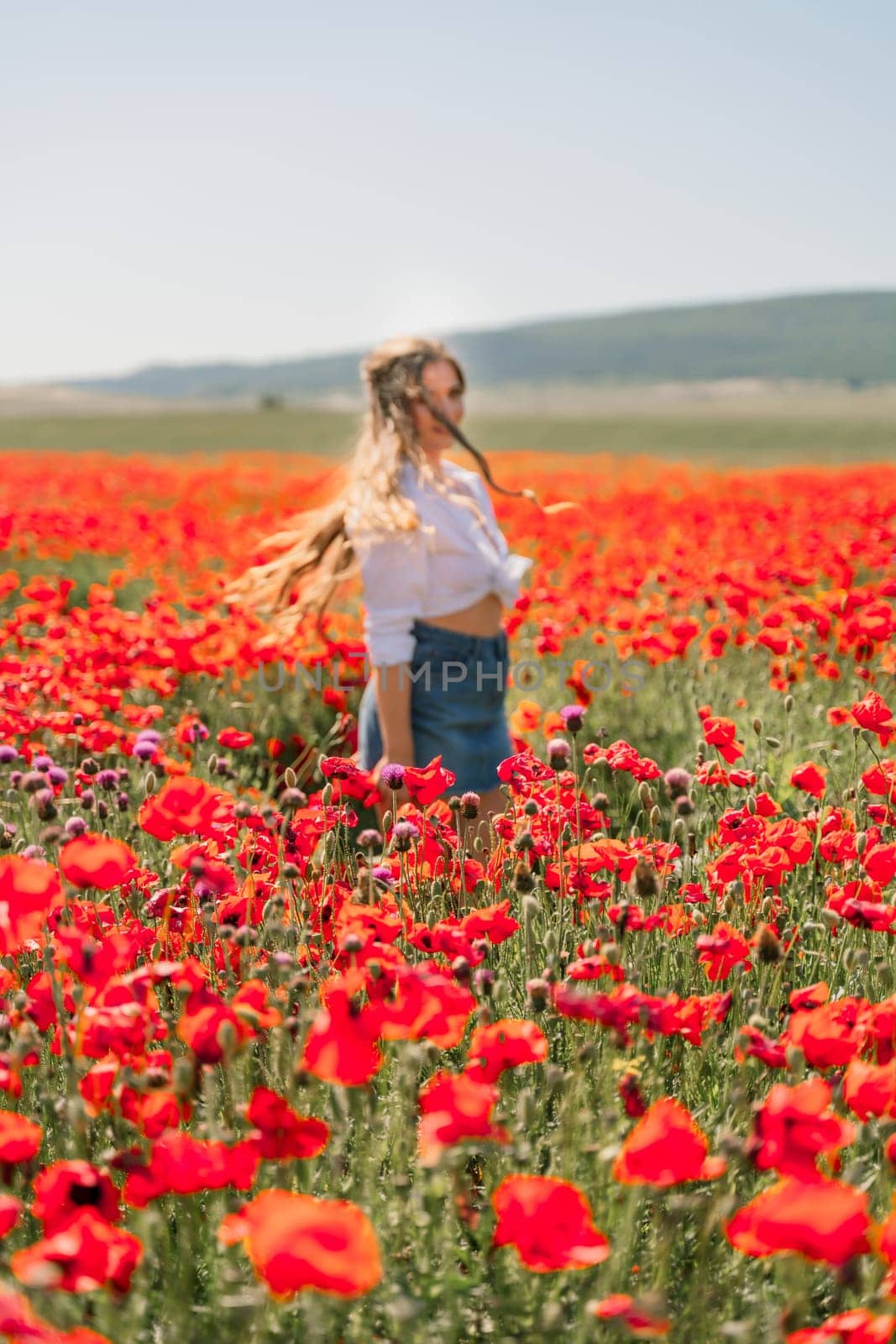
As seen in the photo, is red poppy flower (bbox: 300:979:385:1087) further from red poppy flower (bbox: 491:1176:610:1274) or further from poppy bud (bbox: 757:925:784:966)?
poppy bud (bbox: 757:925:784:966)

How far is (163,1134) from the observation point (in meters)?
1.56

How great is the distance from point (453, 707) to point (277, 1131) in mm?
2603

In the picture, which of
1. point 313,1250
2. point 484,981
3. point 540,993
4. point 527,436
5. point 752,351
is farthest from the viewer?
point 752,351

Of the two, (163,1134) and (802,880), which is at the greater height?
(163,1134)

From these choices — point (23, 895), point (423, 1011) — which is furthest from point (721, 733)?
point (23, 895)

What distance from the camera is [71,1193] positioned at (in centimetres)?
155

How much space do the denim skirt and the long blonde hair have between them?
43 cm

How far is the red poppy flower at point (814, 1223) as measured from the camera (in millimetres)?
1257

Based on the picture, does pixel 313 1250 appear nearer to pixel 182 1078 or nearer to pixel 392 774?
pixel 182 1078

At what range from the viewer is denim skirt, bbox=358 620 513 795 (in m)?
4.13

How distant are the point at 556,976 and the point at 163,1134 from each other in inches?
33.2

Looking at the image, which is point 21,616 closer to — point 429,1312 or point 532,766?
point 532,766

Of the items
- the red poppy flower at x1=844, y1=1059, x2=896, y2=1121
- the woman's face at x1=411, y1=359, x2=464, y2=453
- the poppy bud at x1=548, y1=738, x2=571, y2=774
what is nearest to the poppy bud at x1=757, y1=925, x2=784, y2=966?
the red poppy flower at x1=844, y1=1059, x2=896, y2=1121

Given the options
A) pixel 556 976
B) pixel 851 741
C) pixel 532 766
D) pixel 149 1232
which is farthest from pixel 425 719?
pixel 149 1232
